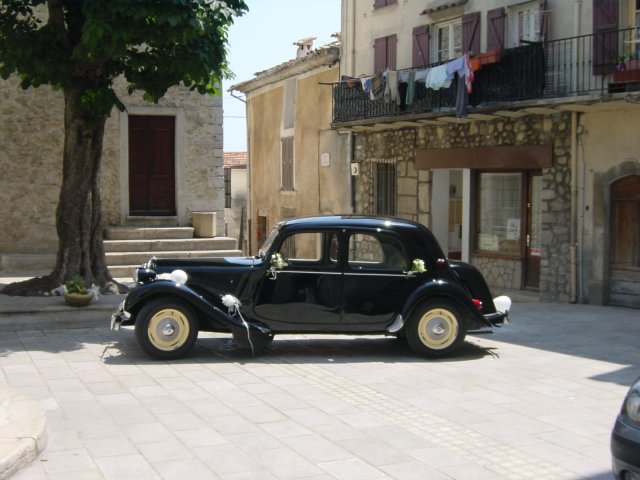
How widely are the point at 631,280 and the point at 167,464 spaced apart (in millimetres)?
11199

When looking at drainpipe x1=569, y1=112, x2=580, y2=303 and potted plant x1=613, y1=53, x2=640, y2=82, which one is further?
drainpipe x1=569, y1=112, x2=580, y2=303

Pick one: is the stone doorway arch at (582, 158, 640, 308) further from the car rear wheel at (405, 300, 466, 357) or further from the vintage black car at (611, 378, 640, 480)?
the vintage black car at (611, 378, 640, 480)

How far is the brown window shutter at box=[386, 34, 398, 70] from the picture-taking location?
2050 centimetres

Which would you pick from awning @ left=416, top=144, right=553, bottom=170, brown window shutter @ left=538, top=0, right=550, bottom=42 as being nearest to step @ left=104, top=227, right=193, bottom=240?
awning @ left=416, top=144, right=553, bottom=170

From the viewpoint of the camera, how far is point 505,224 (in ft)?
58.2

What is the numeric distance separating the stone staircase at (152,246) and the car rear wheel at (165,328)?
789cm

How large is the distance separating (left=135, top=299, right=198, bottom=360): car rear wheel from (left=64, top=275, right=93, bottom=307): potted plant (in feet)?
8.76

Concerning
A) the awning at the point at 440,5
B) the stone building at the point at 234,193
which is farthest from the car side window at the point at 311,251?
the stone building at the point at 234,193

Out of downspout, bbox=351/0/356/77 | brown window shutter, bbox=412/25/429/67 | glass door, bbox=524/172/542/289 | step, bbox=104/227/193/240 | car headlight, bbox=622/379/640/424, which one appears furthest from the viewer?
downspout, bbox=351/0/356/77

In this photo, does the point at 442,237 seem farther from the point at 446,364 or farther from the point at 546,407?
the point at 546,407

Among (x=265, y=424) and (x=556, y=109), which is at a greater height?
(x=556, y=109)

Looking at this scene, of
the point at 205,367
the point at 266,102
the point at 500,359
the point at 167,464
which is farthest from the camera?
the point at 266,102

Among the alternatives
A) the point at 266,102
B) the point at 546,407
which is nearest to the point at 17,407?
the point at 546,407

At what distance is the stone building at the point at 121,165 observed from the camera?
17344 millimetres
